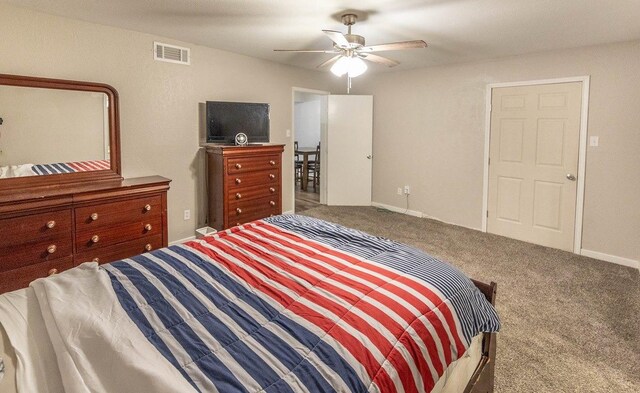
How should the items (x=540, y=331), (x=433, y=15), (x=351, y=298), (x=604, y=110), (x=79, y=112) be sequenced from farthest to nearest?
(x=604, y=110) < (x=79, y=112) < (x=433, y=15) < (x=540, y=331) < (x=351, y=298)

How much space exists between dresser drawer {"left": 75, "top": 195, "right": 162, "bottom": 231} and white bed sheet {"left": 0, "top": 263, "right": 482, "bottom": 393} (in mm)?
1583

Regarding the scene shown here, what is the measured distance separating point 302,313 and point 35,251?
242 cm

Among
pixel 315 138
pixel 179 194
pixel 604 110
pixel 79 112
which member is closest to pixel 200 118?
pixel 179 194

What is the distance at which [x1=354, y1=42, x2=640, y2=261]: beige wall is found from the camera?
3648 mm

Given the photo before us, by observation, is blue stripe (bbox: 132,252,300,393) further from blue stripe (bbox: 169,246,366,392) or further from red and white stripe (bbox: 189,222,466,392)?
red and white stripe (bbox: 189,222,466,392)

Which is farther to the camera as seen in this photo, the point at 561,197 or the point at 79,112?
the point at 561,197

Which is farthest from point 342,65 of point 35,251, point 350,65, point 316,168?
point 316,168

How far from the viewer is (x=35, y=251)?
2633 millimetres

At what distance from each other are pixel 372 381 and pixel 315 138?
8572mm

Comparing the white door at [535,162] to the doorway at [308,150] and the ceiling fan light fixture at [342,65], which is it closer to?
the ceiling fan light fixture at [342,65]

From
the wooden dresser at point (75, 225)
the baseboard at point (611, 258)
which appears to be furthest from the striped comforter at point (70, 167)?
the baseboard at point (611, 258)

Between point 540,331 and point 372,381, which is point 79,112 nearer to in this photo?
point 372,381

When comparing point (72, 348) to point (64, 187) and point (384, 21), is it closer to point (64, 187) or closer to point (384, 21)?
point (64, 187)

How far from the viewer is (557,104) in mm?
4043
